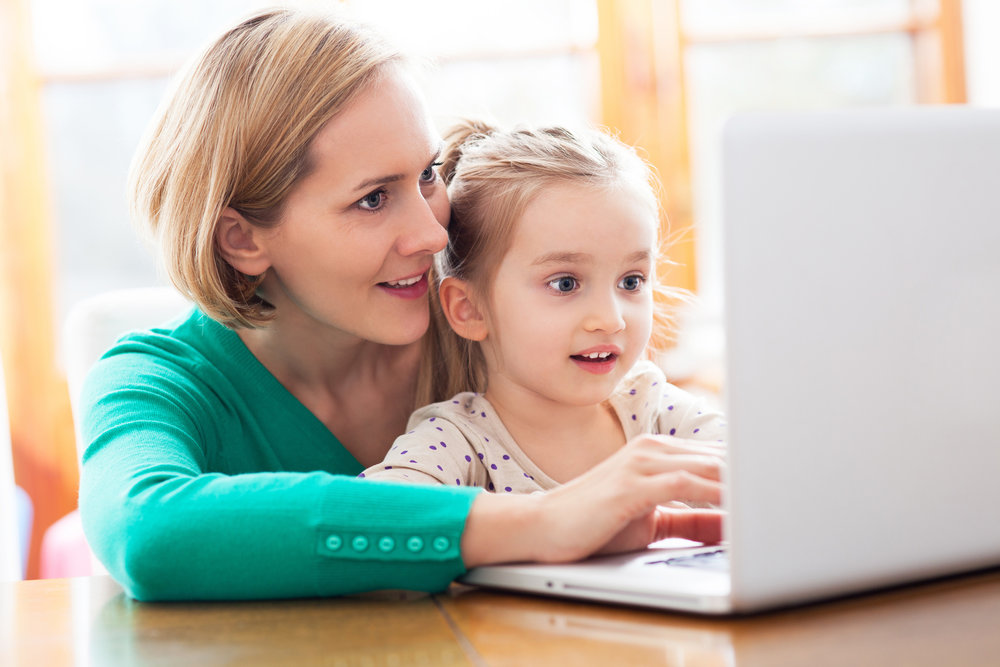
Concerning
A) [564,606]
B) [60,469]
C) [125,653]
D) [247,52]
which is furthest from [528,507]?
[60,469]

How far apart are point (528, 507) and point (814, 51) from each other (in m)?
2.92

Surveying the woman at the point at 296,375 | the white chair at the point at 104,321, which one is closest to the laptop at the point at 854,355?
the woman at the point at 296,375

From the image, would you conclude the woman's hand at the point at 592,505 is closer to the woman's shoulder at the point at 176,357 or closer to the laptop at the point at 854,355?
the laptop at the point at 854,355

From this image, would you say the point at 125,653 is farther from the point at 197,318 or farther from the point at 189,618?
the point at 197,318

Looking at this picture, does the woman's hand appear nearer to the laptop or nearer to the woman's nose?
the laptop

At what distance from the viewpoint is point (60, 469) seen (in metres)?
3.09

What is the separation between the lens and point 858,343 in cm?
63

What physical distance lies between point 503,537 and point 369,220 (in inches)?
18.3

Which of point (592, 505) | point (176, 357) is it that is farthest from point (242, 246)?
point (592, 505)

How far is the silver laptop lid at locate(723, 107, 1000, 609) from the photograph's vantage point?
60 centimetres

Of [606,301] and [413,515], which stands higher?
[606,301]

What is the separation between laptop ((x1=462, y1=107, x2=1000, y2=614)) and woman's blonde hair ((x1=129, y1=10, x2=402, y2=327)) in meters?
0.61

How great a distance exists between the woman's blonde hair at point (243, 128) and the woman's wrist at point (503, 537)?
0.50 metres

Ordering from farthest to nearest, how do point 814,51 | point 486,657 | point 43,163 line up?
point 814,51
point 43,163
point 486,657
